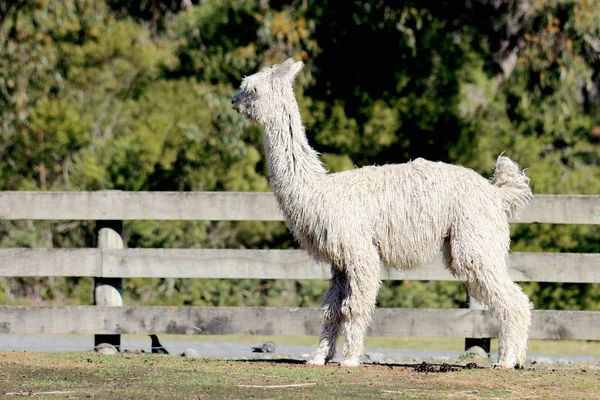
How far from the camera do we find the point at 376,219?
8680mm

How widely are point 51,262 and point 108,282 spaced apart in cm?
54

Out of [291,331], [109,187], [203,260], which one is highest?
[109,187]

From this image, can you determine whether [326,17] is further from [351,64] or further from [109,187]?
[109,187]

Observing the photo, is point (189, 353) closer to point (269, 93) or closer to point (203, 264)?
point (203, 264)

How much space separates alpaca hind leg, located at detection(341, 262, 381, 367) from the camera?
8594 millimetres

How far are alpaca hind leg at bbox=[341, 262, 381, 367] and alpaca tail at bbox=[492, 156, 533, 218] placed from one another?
3.75 feet

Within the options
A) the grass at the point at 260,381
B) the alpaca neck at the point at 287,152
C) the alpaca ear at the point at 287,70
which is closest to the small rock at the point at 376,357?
the grass at the point at 260,381

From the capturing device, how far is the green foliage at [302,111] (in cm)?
1547

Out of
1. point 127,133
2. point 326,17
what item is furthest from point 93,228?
point 326,17

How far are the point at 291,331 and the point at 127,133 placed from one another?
8290 mm

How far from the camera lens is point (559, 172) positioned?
16.4m

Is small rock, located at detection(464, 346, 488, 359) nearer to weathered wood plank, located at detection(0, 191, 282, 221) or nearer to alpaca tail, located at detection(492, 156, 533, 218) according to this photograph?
alpaca tail, located at detection(492, 156, 533, 218)

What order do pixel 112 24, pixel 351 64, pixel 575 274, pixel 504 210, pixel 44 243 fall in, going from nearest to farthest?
pixel 504 210
pixel 575 274
pixel 44 243
pixel 351 64
pixel 112 24

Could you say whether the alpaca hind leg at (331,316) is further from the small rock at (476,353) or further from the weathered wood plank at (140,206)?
the small rock at (476,353)
